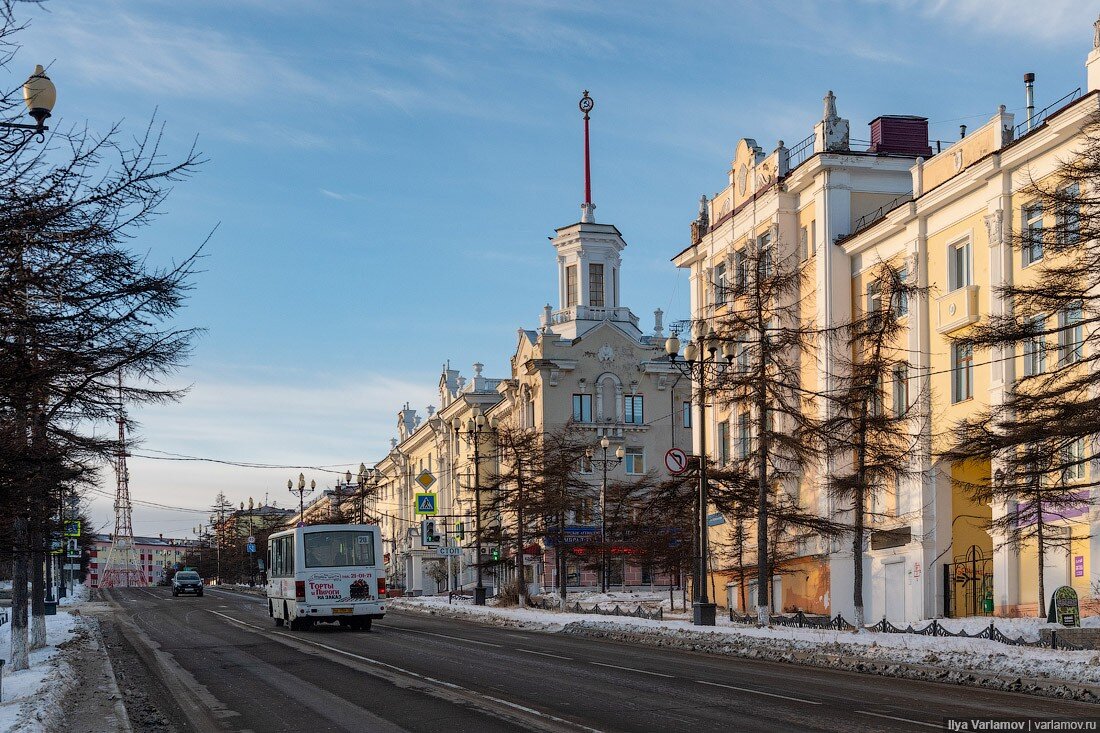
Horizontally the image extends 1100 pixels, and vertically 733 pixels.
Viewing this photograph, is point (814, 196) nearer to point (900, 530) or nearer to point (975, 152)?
point (975, 152)

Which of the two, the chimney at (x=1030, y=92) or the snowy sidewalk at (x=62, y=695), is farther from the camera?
the chimney at (x=1030, y=92)

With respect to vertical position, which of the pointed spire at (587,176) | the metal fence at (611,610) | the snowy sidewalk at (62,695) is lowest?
the metal fence at (611,610)

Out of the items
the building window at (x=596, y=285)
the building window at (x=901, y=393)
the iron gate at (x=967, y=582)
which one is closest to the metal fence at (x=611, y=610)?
the iron gate at (x=967, y=582)

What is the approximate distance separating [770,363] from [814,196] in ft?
45.4

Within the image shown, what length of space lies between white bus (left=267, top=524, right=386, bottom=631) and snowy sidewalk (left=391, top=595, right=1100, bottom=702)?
20.0 feet

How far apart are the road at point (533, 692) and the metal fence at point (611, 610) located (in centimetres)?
982

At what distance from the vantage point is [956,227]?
3831cm

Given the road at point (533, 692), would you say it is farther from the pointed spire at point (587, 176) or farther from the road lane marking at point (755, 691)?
the pointed spire at point (587, 176)

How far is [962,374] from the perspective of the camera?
38250mm

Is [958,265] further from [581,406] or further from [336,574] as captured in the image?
[581,406]

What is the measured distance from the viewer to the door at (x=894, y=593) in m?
40.5

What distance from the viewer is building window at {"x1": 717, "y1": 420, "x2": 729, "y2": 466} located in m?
52.9
